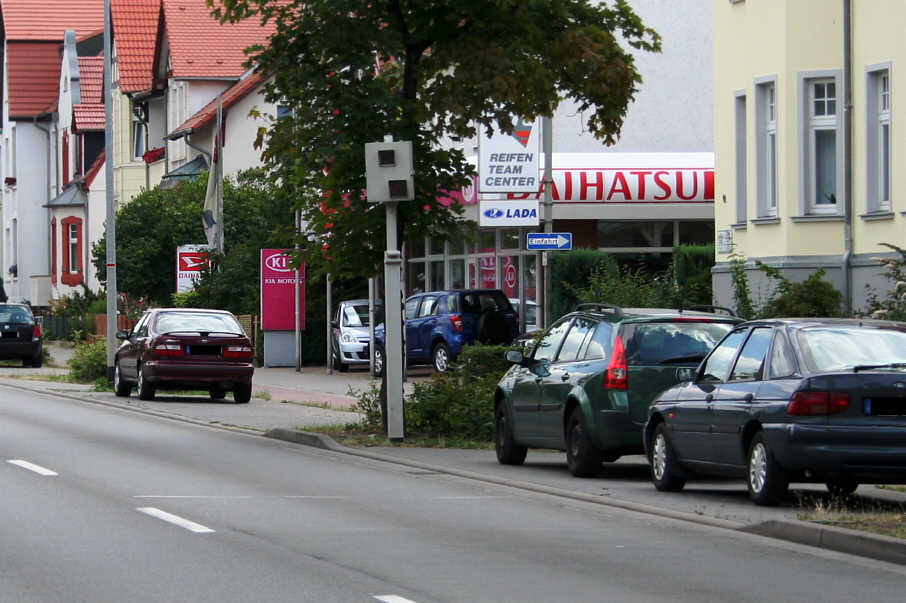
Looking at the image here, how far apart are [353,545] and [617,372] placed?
5128 mm

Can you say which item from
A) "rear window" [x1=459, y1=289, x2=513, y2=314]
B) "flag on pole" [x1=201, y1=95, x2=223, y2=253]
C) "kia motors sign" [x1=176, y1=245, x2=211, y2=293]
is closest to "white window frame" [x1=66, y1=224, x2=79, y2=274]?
"flag on pole" [x1=201, y1=95, x2=223, y2=253]

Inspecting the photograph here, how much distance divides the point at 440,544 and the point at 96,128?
66.0 metres

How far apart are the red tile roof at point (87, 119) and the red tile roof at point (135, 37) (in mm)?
5301

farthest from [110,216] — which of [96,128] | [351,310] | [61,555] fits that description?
[96,128]

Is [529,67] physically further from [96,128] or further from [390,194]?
[96,128]

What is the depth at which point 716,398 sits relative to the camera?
1355 cm

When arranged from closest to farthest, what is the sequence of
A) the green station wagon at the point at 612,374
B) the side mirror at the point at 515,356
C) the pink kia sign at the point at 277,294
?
the green station wagon at the point at 612,374
the side mirror at the point at 515,356
the pink kia sign at the point at 277,294

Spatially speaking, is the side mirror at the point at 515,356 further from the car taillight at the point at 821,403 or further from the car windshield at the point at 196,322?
the car windshield at the point at 196,322

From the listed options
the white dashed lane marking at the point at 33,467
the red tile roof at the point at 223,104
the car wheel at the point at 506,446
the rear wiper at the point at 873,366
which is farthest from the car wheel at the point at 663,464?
the red tile roof at the point at 223,104

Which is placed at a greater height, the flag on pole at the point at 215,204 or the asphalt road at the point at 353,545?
the flag on pole at the point at 215,204

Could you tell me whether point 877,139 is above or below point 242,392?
above

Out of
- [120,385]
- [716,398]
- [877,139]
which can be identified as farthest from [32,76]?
[716,398]

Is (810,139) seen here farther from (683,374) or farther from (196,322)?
(683,374)

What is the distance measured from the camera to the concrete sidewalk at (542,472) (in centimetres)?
1113
